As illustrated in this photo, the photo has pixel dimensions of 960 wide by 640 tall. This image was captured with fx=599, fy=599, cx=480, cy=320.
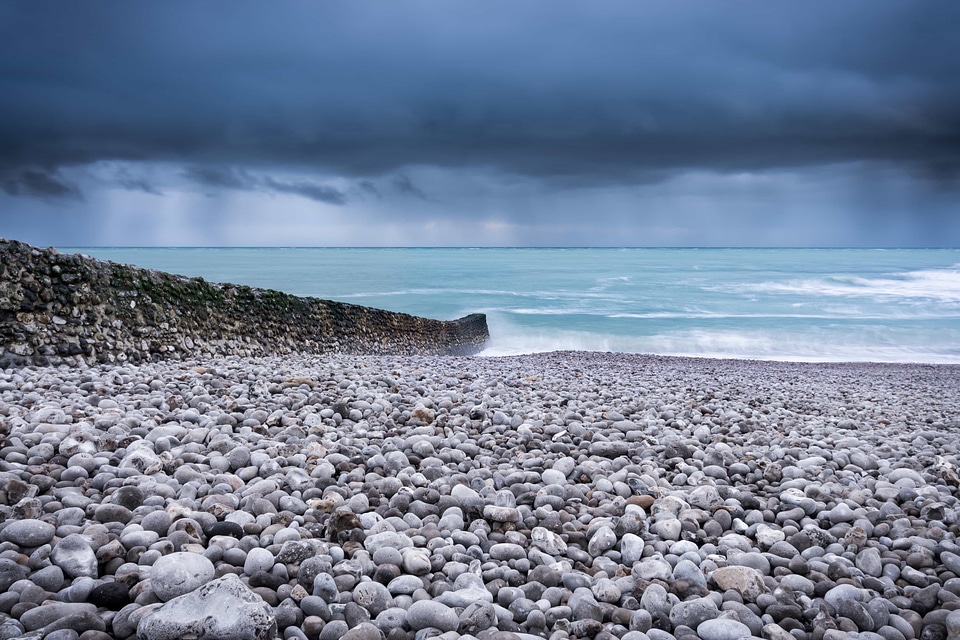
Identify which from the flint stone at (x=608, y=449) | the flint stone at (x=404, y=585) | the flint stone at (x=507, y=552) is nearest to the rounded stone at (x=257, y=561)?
the flint stone at (x=404, y=585)

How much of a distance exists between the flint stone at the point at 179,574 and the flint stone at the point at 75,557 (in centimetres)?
20

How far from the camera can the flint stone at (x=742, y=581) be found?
2.07m

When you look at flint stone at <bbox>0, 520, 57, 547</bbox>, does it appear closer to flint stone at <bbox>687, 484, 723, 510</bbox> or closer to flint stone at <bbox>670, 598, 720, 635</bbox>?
flint stone at <bbox>670, 598, 720, 635</bbox>

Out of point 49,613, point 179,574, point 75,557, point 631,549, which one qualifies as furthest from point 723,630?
point 75,557

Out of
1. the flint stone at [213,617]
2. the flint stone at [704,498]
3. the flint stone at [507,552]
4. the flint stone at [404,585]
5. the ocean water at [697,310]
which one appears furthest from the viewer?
the ocean water at [697,310]

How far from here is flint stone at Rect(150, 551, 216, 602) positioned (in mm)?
1800

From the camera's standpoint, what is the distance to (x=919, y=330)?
71.5 ft

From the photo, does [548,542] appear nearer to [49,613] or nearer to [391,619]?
[391,619]

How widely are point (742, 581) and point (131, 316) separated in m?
7.14

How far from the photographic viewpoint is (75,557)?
75.4 inches

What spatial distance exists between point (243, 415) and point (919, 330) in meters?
25.1

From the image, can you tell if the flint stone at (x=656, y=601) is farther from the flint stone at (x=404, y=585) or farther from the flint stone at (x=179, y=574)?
the flint stone at (x=179, y=574)

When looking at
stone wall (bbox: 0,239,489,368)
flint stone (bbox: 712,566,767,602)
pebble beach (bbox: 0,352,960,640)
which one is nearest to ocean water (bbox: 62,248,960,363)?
stone wall (bbox: 0,239,489,368)

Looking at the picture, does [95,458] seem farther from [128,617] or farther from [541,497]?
[541,497]
